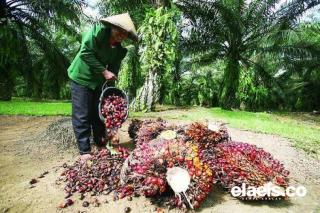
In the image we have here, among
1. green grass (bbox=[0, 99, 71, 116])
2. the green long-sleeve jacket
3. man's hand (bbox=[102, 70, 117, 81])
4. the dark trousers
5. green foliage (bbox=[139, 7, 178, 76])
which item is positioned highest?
green foliage (bbox=[139, 7, 178, 76])

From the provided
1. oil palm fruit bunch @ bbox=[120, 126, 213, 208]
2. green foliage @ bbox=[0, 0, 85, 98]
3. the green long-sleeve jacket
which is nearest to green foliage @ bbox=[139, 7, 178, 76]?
green foliage @ bbox=[0, 0, 85, 98]

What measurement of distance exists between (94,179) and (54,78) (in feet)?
36.6

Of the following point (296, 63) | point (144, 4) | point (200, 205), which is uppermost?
point (144, 4)

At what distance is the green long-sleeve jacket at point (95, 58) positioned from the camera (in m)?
4.10

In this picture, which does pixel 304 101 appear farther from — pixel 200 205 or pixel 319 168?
pixel 200 205

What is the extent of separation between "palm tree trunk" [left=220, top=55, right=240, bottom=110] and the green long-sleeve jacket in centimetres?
880

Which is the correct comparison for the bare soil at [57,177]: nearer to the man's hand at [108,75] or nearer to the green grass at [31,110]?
the man's hand at [108,75]

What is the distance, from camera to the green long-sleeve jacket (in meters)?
4.10

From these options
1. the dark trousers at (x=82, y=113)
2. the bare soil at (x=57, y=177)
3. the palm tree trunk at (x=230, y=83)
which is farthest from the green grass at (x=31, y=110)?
the palm tree trunk at (x=230, y=83)

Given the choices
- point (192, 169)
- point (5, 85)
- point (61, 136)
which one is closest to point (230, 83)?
point (5, 85)

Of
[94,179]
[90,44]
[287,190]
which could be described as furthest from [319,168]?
[90,44]

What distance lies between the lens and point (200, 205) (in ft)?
10.7

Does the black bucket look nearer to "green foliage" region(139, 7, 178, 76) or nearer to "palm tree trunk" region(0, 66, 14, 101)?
"green foliage" region(139, 7, 178, 76)

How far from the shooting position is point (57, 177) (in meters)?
3.93
